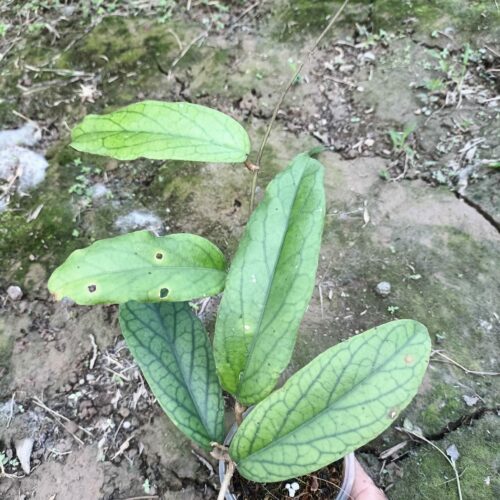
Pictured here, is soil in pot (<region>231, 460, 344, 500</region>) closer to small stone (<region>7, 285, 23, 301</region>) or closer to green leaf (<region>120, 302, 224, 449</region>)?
green leaf (<region>120, 302, 224, 449</region>)

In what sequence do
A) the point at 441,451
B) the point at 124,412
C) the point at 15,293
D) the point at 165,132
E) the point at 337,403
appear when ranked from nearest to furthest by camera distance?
1. the point at 337,403
2. the point at 165,132
3. the point at 441,451
4. the point at 124,412
5. the point at 15,293

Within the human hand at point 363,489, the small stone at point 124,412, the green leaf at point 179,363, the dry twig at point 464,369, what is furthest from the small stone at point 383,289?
the small stone at point 124,412

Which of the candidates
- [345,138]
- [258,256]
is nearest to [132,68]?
[345,138]

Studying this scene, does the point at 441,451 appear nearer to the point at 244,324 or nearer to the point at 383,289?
the point at 383,289

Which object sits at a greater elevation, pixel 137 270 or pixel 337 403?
pixel 137 270

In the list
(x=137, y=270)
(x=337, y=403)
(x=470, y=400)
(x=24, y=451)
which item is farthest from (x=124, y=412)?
(x=470, y=400)

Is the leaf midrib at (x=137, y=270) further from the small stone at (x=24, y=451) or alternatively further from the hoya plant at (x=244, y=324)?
the small stone at (x=24, y=451)

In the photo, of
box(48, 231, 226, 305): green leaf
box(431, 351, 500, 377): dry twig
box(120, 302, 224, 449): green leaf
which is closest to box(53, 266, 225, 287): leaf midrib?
box(48, 231, 226, 305): green leaf

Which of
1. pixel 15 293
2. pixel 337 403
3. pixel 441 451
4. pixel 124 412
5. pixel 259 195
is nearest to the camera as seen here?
pixel 337 403
